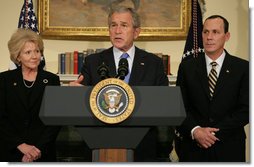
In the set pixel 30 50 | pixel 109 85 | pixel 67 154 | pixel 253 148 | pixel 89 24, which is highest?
pixel 89 24

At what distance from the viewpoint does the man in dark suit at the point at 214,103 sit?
3.59 meters

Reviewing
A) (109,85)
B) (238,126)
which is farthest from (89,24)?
(109,85)

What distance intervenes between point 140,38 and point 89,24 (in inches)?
29.9

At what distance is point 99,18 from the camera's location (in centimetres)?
691

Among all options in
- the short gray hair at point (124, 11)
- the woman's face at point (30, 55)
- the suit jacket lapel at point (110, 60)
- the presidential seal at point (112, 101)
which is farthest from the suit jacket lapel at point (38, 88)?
the presidential seal at point (112, 101)

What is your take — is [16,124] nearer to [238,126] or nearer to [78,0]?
[238,126]

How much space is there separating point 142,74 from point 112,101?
31.8 inches

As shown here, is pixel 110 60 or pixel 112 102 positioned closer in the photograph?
pixel 112 102

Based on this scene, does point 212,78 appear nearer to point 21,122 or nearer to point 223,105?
point 223,105

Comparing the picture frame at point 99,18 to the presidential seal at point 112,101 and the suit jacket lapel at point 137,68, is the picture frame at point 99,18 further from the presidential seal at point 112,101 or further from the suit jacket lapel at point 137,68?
Answer: the presidential seal at point 112,101

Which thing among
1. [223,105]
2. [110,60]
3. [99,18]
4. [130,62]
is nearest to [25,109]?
[110,60]

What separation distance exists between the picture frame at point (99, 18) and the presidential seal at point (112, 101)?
4215 millimetres

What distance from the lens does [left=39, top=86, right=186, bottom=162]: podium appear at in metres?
2.66

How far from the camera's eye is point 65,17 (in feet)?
22.7
